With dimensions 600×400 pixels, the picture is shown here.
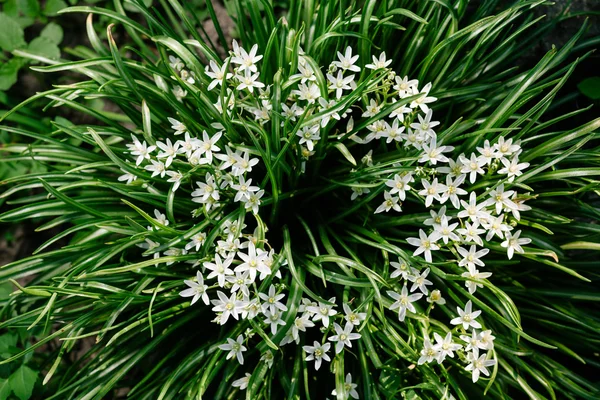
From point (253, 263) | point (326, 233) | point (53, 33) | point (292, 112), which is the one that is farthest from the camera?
point (53, 33)

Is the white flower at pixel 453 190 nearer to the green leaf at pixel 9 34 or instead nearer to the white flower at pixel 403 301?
the white flower at pixel 403 301

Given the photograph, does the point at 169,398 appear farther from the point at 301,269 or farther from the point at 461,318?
the point at 461,318

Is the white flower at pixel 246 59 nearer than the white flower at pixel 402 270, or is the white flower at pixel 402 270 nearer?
the white flower at pixel 402 270

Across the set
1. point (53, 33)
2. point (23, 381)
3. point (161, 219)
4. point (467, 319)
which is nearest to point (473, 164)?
point (467, 319)

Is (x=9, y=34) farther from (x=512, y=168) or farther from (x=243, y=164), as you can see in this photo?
(x=512, y=168)

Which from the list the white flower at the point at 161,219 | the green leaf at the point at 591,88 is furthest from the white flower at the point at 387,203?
the green leaf at the point at 591,88
